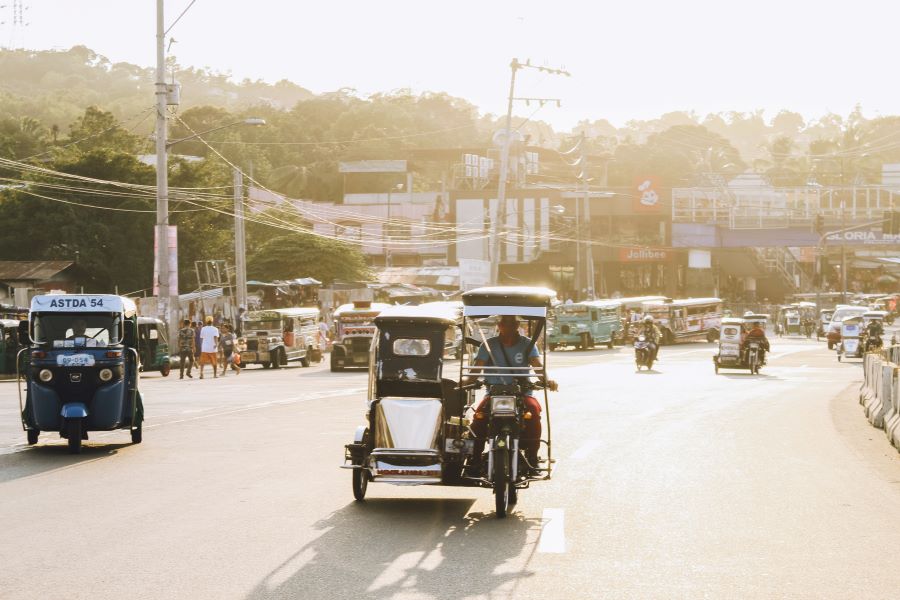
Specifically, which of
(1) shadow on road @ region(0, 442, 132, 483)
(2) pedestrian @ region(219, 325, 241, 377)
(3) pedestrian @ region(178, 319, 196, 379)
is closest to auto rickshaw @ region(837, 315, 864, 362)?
(2) pedestrian @ region(219, 325, 241, 377)

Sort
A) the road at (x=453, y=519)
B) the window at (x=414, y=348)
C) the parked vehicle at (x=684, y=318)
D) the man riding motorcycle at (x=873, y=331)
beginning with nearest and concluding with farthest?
the road at (x=453, y=519) < the window at (x=414, y=348) < the man riding motorcycle at (x=873, y=331) < the parked vehicle at (x=684, y=318)

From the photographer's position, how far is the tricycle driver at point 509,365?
11.4 meters

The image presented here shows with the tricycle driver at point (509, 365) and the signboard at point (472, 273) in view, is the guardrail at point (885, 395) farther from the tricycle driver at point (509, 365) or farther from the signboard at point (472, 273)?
the signboard at point (472, 273)

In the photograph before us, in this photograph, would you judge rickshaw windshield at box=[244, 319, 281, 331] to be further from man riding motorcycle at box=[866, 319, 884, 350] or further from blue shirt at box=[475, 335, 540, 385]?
blue shirt at box=[475, 335, 540, 385]

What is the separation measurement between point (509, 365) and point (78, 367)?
24.9 feet

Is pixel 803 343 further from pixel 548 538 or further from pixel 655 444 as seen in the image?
pixel 548 538

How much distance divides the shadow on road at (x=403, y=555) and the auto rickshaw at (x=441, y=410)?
0.37 meters

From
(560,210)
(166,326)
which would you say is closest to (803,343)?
(560,210)

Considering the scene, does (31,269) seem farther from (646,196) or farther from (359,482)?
(359,482)

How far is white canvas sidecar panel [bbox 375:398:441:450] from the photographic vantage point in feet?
36.6

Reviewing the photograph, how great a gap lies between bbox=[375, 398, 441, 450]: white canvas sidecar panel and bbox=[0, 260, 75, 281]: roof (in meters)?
49.4

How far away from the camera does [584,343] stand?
61250mm

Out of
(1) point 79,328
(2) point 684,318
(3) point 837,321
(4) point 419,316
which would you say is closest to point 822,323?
(2) point 684,318

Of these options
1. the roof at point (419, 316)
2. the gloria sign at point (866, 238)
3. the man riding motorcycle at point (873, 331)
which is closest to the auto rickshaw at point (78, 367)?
the roof at point (419, 316)
